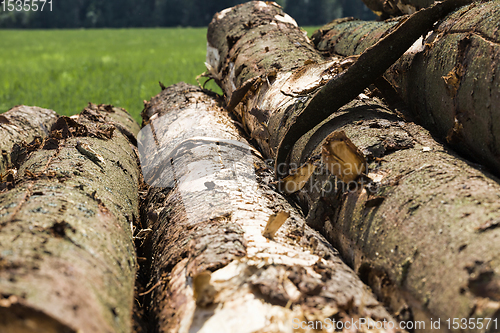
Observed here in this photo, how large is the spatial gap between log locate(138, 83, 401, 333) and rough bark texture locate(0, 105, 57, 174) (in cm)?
119

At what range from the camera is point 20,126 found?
3.14 meters

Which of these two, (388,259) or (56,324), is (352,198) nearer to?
(388,259)

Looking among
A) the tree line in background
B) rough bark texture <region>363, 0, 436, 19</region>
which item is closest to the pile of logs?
rough bark texture <region>363, 0, 436, 19</region>

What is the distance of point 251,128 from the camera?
3.02 m

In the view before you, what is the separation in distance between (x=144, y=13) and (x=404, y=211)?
49.0m

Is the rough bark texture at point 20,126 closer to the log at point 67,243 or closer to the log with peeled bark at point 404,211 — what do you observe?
the log at point 67,243

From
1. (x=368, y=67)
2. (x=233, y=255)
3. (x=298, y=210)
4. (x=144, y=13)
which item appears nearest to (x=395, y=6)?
(x=368, y=67)

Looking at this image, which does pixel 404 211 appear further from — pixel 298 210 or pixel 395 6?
pixel 395 6

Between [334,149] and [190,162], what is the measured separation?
102 centimetres

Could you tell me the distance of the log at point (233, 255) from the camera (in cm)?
122

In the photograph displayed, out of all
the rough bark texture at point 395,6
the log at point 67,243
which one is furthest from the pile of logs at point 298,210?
the rough bark texture at point 395,6

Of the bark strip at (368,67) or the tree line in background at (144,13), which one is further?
the tree line in background at (144,13)

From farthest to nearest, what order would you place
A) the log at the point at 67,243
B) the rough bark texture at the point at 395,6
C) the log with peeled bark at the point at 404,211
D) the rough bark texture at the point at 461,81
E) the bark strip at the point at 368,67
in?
the rough bark texture at the point at 395,6
the bark strip at the point at 368,67
the rough bark texture at the point at 461,81
the log with peeled bark at the point at 404,211
the log at the point at 67,243

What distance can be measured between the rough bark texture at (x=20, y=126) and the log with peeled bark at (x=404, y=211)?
83.7 inches
